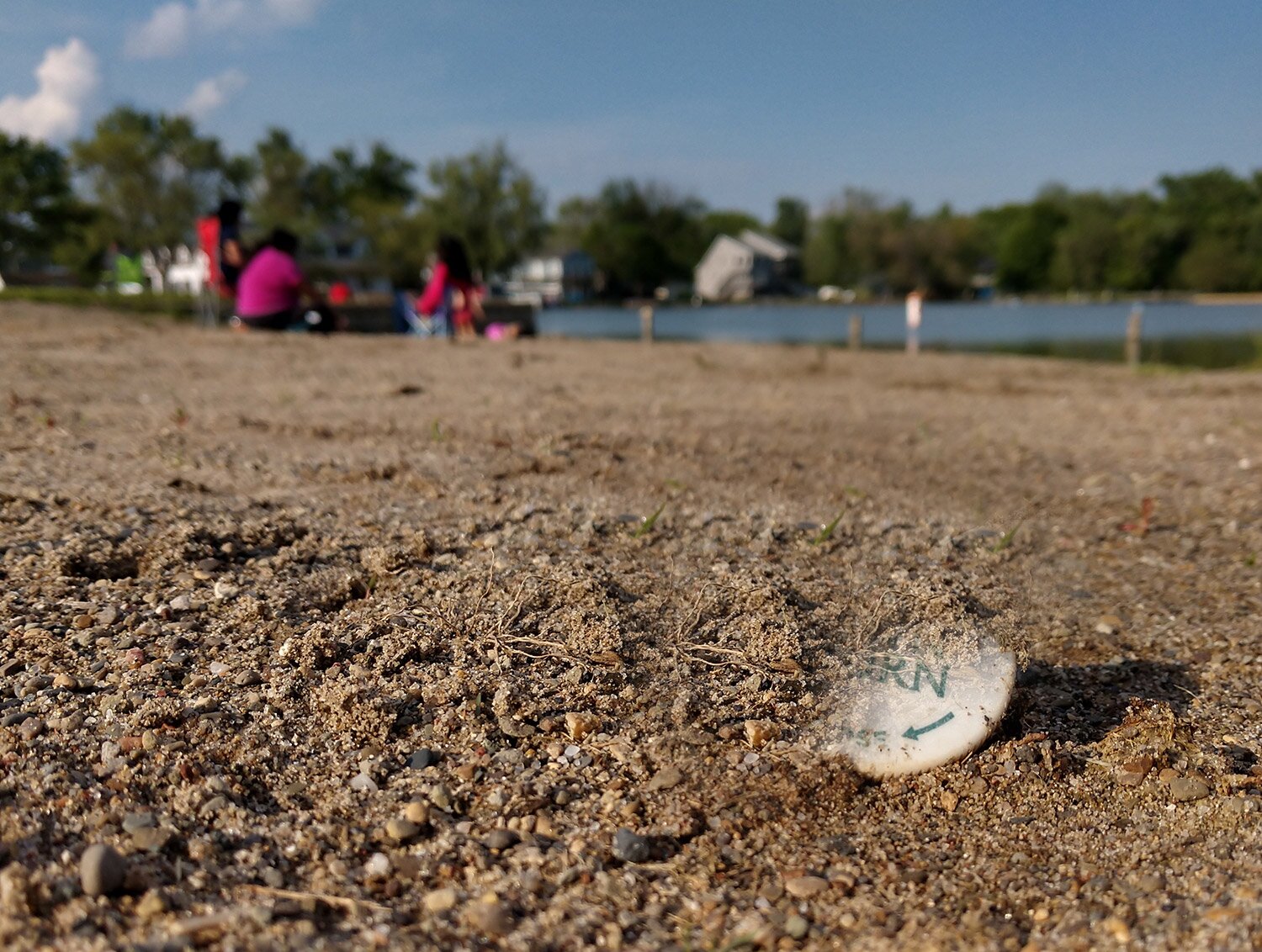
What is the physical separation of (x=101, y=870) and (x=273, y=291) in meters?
12.8

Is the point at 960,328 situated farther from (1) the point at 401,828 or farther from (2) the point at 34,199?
(1) the point at 401,828

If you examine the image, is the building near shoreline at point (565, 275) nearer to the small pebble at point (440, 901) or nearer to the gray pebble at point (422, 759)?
the gray pebble at point (422, 759)

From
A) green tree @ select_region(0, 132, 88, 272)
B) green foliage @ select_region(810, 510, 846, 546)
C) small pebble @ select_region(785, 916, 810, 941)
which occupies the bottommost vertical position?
small pebble @ select_region(785, 916, 810, 941)

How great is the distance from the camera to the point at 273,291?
43.1ft

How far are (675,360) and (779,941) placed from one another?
→ 1259cm

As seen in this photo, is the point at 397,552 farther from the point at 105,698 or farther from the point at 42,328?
the point at 42,328

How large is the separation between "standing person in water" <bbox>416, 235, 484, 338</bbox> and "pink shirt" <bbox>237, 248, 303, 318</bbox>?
9.75 feet

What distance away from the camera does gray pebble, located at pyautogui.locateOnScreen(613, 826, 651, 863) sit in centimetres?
180

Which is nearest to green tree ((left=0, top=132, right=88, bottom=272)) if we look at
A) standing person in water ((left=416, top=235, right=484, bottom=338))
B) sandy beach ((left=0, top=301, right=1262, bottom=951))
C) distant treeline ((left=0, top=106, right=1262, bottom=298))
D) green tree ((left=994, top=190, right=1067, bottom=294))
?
distant treeline ((left=0, top=106, right=1262, bottom=298))

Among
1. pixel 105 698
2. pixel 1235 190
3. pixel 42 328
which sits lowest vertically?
pixel 105 698

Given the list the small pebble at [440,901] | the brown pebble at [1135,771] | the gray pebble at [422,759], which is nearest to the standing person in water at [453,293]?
the gray pebble at [422,759]

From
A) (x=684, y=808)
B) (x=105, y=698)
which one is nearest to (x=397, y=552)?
Answer: (x=105, y=698)

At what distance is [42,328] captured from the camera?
11.7m

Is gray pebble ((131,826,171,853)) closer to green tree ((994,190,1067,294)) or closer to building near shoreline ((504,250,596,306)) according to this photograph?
building near shoreline ((504,250,596,306))
